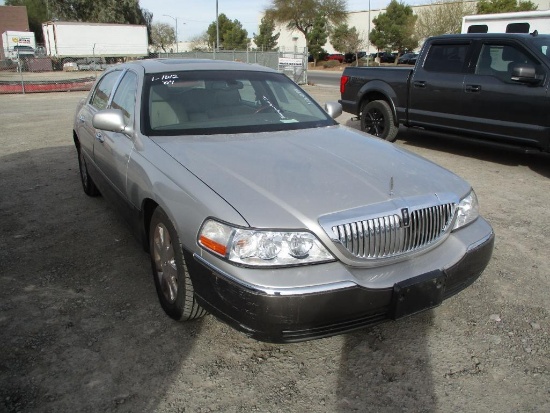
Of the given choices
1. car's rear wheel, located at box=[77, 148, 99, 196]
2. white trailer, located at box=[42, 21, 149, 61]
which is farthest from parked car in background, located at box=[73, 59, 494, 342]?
white trailer, located at box=[42, 21, 149, 61]

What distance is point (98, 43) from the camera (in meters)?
40.4

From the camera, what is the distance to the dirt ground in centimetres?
248

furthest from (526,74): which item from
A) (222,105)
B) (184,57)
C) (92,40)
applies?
(92,40)

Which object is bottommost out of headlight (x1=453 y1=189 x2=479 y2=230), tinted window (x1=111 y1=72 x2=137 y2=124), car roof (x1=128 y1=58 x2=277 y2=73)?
headlight (x1=453 y1=189 x2=479 y2=230)

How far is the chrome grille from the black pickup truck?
15.0 feet

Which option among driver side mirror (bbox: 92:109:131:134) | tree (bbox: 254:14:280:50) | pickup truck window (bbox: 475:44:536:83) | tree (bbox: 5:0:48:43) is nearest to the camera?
driver side mirror (bbox: 92:109:131:134)

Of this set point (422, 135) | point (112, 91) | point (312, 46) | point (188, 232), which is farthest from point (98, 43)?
point (188, 232)

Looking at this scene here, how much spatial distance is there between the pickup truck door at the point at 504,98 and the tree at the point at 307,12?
57.2 metres

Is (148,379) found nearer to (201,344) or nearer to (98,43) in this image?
(201,344)

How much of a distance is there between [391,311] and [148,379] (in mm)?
1326

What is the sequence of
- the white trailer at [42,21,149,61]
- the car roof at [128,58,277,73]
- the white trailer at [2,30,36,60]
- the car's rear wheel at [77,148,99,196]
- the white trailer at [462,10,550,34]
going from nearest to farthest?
the car roof at [128,58,277,73] → the car's rear wheel at [77,148,99,196] → the white trailer at [462,10,550,34] → the white trailer at [42,21,149,61] → the white trailer at [2,30,36,60]

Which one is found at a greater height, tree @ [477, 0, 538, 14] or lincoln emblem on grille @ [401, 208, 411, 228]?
tree @ [477, 0, 538, 14]

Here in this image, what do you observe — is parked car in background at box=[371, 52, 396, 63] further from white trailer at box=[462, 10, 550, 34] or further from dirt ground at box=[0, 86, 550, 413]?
dirt ground at box=[0, 86, 550, 413]

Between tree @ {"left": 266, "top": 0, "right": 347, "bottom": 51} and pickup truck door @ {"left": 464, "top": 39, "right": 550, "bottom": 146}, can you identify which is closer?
pickup truck door @ {"left": 464, "top": 39, "right": 550, "bottom": 146}
